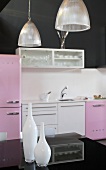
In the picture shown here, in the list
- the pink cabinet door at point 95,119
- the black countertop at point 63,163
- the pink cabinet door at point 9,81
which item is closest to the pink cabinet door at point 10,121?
the pink cabinet door at point 9,81

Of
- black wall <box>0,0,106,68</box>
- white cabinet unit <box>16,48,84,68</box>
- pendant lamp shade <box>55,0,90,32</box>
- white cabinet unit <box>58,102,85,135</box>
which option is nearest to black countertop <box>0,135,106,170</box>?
pendant lamp shade <box>55,0,90,32</box>

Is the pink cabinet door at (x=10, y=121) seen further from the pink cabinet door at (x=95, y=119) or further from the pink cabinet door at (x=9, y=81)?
the pink cabinet door at (x=95, y=119)

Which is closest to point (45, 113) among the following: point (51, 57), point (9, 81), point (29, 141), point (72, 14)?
point (9, 81)

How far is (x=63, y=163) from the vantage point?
1.70m

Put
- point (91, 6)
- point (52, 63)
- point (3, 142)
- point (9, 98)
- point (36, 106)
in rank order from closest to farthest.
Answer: point (3, 142)
point (9, 98)
point (36, 106)
point (52, 63)
point (91, 6)

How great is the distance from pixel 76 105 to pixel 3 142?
9.14 feet

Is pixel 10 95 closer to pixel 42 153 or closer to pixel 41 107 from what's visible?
pixel 41 107

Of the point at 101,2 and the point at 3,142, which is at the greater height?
the point at 101,2

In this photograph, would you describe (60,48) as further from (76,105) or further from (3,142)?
(3,142)

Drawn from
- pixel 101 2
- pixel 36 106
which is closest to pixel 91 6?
pixel 101 2

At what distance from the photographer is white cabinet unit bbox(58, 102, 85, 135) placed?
473 cm

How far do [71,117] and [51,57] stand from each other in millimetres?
1368

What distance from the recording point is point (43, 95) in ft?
16.2

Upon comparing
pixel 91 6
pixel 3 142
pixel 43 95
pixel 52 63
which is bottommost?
pixel 3 142
